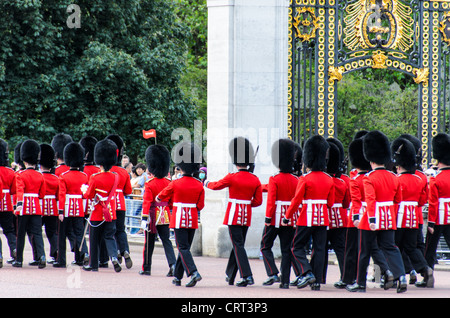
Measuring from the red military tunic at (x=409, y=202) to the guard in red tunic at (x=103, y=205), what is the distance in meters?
3.65

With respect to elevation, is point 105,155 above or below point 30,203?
above

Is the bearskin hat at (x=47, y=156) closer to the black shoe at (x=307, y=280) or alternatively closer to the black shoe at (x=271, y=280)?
the black shoe at (x=271, y=280)

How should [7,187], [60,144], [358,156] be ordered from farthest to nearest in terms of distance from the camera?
[60,144], [7,187], [358,156]

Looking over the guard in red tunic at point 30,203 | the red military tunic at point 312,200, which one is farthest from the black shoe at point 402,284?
the guard in red tunic at point 30,203

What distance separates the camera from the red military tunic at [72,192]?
11.9 m

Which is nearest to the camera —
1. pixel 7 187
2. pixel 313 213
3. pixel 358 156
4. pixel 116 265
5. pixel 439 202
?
pixel 313 213

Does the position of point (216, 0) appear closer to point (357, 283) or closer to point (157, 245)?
point (157, 245)

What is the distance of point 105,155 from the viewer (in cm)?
1162

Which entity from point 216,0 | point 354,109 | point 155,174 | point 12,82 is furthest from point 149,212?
point 354,109

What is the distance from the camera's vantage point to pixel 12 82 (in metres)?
20.4

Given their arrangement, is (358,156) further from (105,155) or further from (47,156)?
(47,156)

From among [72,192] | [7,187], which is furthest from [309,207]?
[7,187]

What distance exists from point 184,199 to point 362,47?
17.7ft

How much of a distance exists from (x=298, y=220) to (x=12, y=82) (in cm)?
1200
